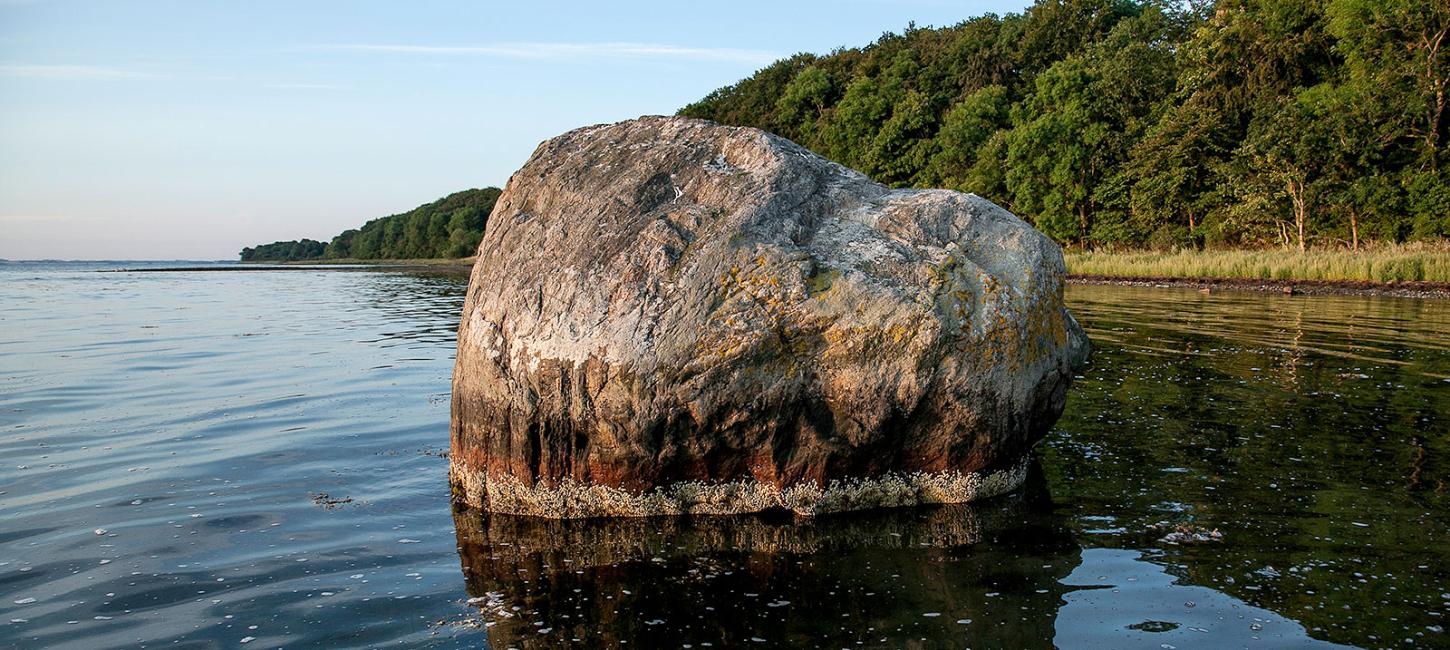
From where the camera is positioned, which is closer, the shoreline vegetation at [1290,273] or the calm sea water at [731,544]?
the calm sea water at [731,544]

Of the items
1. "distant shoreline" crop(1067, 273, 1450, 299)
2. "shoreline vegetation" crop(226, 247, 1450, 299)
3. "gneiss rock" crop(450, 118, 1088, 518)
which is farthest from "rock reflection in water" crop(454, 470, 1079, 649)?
"shoreline vegetation" crop(226, 247, 1450, 299)

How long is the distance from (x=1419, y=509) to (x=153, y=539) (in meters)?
10.1

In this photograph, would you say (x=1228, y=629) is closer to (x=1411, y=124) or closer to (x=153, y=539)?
(x=153, y=539)

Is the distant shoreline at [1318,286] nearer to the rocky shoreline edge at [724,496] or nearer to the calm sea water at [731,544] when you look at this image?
the calm sea water at [731,544]

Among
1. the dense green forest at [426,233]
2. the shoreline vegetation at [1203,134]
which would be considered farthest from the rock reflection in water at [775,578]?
the dense green forest at [426,233]

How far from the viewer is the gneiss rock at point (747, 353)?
7863 mm

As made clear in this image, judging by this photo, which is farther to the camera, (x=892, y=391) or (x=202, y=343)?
(x=202, y=343)

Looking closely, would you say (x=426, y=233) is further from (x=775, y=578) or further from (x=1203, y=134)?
(x=775, y=578)

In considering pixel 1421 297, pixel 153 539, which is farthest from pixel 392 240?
pixel 153 539

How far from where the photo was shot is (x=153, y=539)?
7.78 metres

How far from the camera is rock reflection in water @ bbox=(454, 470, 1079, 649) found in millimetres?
5852

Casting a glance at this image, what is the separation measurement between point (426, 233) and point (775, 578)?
524 ft

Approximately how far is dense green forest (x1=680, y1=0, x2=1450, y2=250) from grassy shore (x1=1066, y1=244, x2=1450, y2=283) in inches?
221

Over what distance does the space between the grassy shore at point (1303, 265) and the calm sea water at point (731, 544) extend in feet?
76.9
